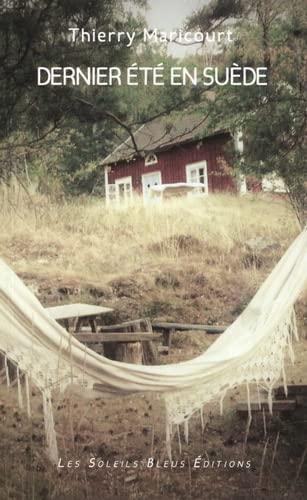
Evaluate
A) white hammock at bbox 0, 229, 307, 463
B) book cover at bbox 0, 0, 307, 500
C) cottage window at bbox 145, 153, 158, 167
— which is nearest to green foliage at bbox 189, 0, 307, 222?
book cover at bbox 0, 0, 307, 500

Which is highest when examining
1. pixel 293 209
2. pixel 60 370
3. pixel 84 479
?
pixel 293 209

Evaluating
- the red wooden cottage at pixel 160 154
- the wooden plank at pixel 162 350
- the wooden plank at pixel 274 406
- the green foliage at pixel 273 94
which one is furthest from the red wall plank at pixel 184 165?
the wooden plank at pixel 274 406

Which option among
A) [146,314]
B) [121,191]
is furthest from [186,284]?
[121,191]

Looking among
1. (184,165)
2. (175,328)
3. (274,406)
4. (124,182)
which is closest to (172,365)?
(274,406)

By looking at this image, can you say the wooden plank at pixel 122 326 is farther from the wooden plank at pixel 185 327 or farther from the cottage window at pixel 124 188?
the cottage window at pixel 124 188

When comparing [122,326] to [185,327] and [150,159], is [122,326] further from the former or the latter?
[150,159]

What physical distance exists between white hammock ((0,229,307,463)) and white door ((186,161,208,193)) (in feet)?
2.28

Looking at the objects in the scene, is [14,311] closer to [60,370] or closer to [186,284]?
[60,370]

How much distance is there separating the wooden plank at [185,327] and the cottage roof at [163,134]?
2.37 feet

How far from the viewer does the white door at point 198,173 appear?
92.1 inches

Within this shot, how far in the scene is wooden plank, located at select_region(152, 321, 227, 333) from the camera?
2.45 metres

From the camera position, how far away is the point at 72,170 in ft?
7.64

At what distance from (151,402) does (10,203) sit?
893 millimetres

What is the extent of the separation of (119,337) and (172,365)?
0.85 meters
